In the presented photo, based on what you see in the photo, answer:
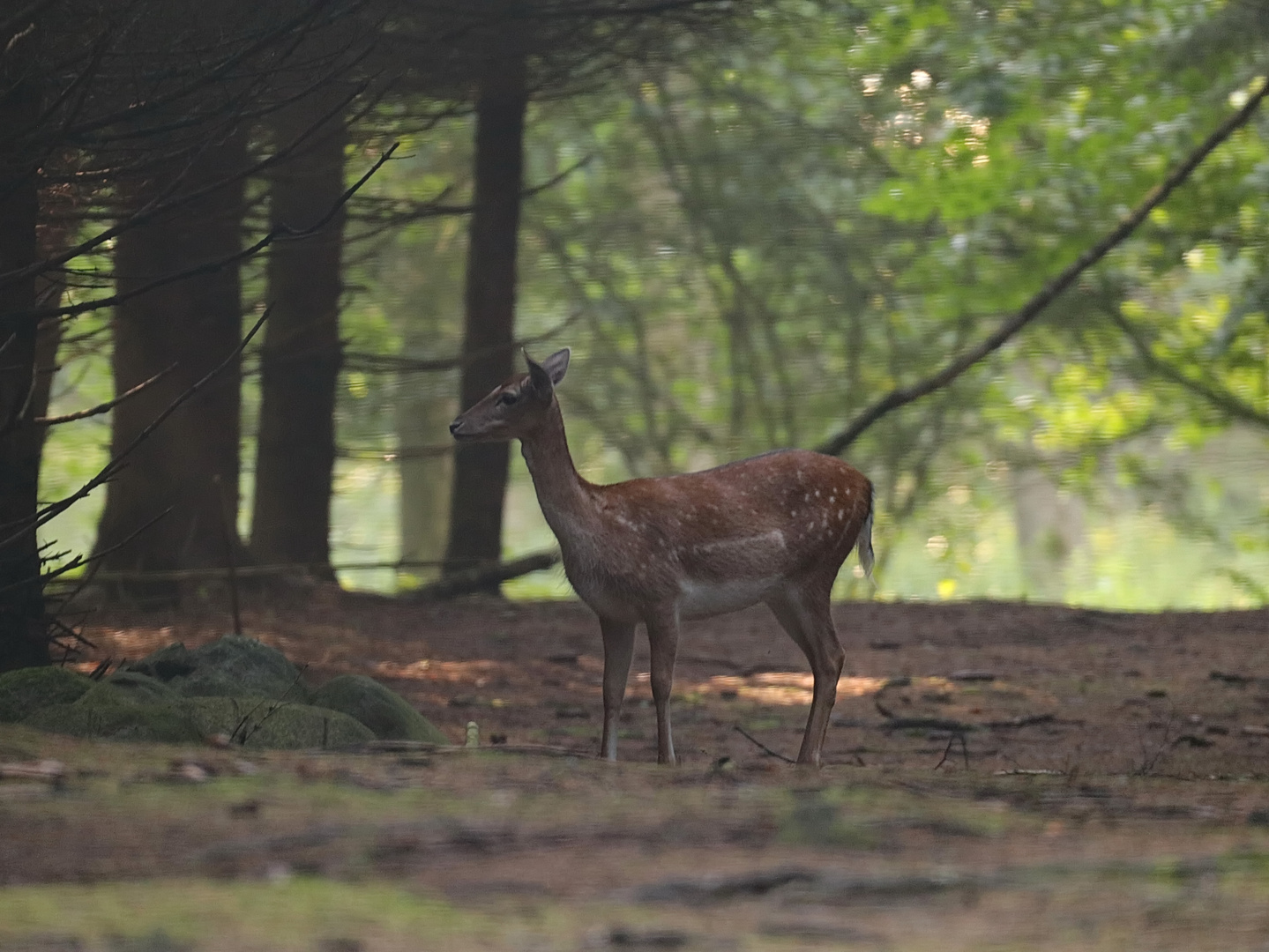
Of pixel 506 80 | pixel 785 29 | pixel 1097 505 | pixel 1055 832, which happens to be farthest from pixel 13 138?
pixel 1097 505

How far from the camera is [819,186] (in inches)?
674

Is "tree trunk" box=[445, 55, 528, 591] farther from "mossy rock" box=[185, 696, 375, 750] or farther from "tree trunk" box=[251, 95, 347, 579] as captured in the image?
"mossy rock" box=[185, 696, 375, 750]

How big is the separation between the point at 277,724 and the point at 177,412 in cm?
572

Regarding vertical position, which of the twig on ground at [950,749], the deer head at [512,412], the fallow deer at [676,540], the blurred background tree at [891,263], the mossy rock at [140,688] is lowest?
the twig on ground at [950,749]

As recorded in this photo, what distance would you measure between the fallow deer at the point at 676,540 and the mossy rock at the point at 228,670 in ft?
4.20

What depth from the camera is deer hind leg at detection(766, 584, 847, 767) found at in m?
6.65

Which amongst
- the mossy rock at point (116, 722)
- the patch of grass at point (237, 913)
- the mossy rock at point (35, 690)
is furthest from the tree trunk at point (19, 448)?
the patch of grass at point (237, 913)

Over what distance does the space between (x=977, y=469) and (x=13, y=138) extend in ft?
45.9

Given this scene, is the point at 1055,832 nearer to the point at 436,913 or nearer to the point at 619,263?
the point at 436,913

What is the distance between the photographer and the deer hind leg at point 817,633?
262 inches

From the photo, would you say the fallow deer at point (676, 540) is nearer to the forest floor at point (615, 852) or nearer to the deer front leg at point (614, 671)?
the deer front leg at point (614, 671)

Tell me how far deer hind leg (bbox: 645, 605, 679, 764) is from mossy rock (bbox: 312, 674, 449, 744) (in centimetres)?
91

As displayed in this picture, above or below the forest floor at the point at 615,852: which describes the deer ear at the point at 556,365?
above

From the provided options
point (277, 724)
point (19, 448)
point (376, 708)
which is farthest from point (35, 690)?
point (19, 448)
